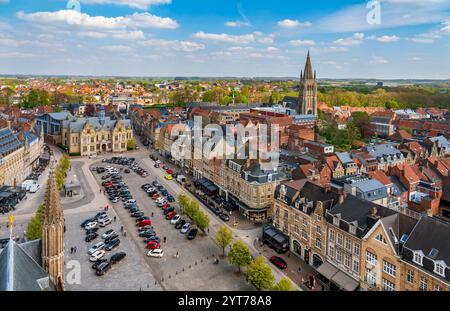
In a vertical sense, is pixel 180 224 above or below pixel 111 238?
above

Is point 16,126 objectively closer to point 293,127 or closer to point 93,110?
point 93,110

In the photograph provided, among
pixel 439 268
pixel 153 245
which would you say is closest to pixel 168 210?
pixel 153 245

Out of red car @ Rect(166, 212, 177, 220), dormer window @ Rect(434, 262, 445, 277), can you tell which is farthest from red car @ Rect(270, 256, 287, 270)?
red car @ Rect(166, 212, 177, 220)

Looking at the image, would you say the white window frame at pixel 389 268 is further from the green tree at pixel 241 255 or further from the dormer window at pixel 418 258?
the green tree at pixel 241 255

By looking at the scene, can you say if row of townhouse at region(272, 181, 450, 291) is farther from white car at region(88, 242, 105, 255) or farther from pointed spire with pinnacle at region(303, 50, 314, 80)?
pointed spire with pinnacle at region(303, 50, 314, 80)

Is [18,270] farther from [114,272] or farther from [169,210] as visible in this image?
[169,210]
